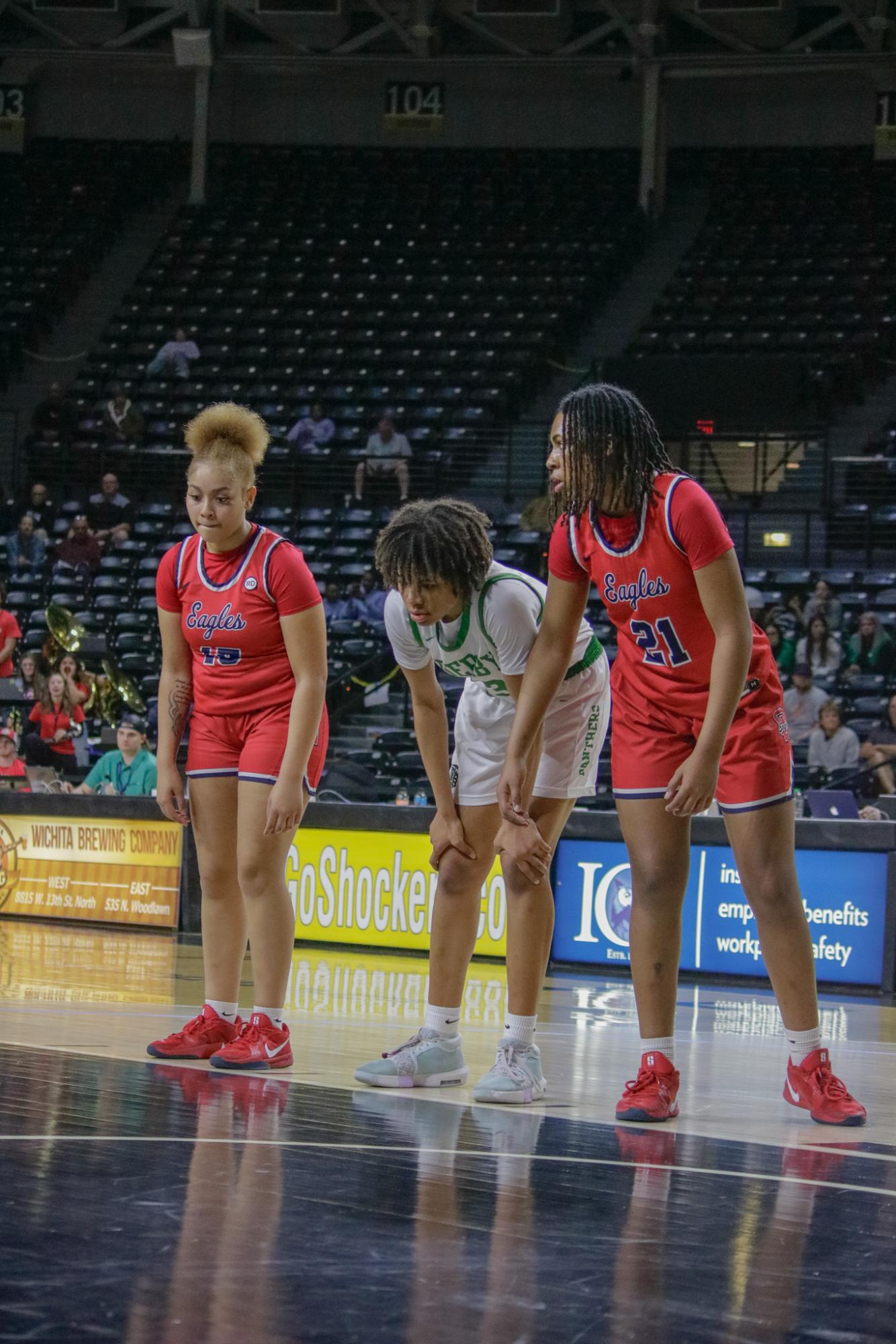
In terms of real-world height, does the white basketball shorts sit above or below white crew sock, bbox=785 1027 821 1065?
above

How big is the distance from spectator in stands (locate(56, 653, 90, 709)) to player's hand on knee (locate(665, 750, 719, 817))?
398 inches

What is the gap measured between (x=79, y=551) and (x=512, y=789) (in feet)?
46.1

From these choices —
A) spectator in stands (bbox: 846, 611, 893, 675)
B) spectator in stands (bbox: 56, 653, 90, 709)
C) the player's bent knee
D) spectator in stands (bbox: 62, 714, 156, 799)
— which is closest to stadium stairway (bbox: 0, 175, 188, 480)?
spectator in stands (bbox: 56, 653, 90, 709)

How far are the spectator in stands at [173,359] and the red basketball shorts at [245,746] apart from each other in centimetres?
1629

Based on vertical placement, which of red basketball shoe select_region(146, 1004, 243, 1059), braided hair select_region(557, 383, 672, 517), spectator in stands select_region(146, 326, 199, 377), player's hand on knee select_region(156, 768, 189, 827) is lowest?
red basketball shoe select_region(146, 1004, 243, 1059)

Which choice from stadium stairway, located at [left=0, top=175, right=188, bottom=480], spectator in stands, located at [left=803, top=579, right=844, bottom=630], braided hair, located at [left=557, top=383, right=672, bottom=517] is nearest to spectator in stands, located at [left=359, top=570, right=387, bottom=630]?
spectator in stands, located at [left=803, top=579, right=844, bottom=630]

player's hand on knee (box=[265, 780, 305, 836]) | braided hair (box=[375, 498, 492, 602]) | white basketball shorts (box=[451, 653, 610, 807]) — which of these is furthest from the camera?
player's hand on knee (box=[265, 780, 305, 836])

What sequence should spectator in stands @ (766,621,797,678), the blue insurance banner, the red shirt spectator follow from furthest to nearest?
spectator in stands @ (766,621,797,678), the red shirt spectator, the blue insurance banner

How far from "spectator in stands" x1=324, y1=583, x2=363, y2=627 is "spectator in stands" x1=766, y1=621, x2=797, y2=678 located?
12.9 ft

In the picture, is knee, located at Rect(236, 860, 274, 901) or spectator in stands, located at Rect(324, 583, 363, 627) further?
spectator in stands, located at Rect(324, 583, 363, 627)

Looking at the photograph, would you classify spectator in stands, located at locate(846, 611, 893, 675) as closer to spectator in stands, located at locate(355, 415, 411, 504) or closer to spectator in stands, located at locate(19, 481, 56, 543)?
spectator in stands, located at locate(355, 415, 411, 504)

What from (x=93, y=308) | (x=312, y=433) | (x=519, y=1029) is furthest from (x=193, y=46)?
(x=519, y=1029)

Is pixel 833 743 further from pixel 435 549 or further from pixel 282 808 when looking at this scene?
pixel 435 549

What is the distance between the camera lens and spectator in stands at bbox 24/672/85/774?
13102 mm
